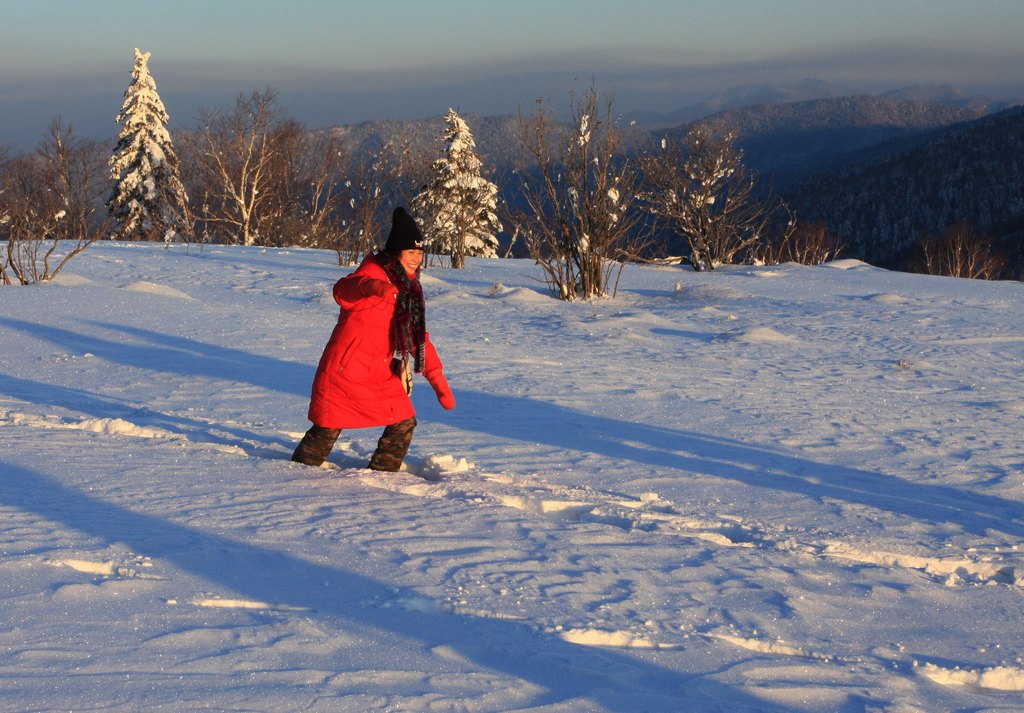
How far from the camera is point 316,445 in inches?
193

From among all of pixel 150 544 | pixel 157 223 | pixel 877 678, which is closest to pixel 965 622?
pixel 877 678

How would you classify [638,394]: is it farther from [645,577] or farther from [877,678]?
[877,678]

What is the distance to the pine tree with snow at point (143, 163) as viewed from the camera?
35344 mm

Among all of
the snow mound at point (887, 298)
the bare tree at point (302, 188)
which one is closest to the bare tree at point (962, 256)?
the bare tree at point (302, 188)

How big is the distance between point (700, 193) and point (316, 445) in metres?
19.6

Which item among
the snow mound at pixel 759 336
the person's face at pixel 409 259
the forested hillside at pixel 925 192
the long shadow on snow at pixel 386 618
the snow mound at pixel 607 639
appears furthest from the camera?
the forested hillside at pixel 925 192

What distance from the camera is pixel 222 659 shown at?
264cm

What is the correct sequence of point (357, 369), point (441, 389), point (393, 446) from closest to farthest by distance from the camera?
point (357, 369) → point (441, 389) → point (393, 446)

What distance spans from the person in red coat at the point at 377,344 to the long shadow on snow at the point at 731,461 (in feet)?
4.54

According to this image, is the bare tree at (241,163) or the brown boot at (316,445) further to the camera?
the bare tree at (241,163)

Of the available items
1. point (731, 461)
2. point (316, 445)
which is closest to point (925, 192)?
point (731, 461)

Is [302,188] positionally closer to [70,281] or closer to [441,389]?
[70,281]

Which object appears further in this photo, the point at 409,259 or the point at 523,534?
the point at 409,259

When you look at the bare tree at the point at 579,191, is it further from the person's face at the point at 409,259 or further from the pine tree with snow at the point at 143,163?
the pine tree with snow at the point at 143,163
